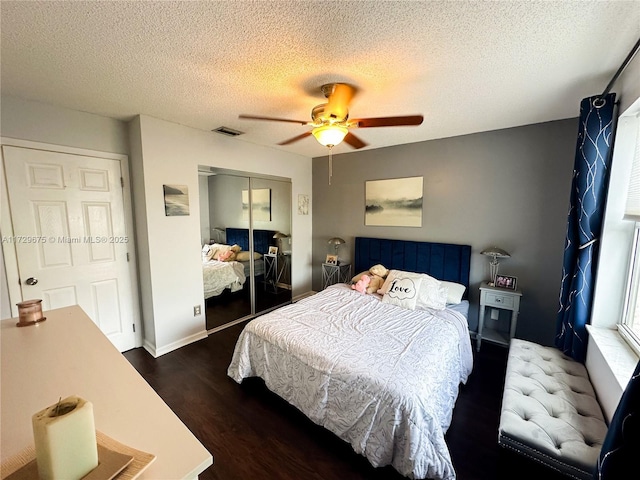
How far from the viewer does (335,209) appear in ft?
14.0

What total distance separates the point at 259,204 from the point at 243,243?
23.0 inches

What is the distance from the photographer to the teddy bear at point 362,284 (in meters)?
3.12

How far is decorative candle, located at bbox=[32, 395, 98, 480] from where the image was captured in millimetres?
545

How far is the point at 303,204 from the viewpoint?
4.38m

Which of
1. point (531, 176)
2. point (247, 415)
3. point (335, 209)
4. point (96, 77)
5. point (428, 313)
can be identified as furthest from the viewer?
point (335, 209)

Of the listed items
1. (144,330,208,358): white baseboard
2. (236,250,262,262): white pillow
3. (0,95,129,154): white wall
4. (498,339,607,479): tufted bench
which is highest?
(0,95,129,154): white wall

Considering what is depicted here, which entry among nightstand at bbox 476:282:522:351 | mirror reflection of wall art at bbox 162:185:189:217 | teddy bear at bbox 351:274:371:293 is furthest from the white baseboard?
nightstand at bbox 476:282:522:351

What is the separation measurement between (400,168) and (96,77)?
3.15 meters

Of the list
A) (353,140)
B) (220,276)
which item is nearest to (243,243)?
(220,276)

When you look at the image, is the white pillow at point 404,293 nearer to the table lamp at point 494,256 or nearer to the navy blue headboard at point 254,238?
the table lamp at point 494,256

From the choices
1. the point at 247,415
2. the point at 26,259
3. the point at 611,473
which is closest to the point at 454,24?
the point at 611,473

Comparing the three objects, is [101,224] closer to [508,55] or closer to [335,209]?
[335,209]

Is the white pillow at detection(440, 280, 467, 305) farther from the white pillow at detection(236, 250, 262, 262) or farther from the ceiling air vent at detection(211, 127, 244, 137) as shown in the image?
the ceiling air vent at detection(211, 127, 244, 137)

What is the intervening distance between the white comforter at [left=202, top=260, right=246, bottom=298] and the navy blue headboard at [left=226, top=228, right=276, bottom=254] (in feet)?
0.94
